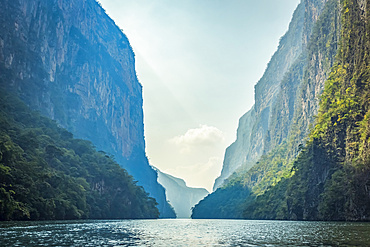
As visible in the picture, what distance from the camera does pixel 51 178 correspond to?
227 feet

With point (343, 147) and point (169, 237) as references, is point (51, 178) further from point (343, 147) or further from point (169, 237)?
point (343, 147)

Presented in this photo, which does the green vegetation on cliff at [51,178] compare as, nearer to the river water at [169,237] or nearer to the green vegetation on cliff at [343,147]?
the river water at [169,237]

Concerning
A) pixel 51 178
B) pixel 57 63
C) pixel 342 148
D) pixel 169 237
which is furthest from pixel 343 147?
pixel 57 63

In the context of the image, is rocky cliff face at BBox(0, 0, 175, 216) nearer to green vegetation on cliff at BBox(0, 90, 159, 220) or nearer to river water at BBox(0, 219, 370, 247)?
green vegetation on cliff at BBox(0, 90, 159, 220)

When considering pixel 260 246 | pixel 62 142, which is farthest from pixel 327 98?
pixel 260 246

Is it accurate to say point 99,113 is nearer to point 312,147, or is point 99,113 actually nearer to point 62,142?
point 62,142

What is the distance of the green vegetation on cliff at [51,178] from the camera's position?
52812 millimetres

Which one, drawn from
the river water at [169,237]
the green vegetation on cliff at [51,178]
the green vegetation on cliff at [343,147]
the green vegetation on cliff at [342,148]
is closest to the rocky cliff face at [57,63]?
the green vegetation on cliff at [51,178]

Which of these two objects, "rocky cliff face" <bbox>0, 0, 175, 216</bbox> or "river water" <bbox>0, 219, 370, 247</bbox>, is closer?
"river water" <bbox>0, 219, 370, 247</bbox>

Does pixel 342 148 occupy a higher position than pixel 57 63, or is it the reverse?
pixel 57 63

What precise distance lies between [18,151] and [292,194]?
235 ft

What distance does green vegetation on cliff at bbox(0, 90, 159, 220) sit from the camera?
173 feet

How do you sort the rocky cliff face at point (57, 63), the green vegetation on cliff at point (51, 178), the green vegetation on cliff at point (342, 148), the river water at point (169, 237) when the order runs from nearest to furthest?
the river water at point (169, 237) → the green vegetation on cliff at point (51, 178) → the green vegetation on cliff at point (342, 148) → the rocky cliff face at point (57, 63)

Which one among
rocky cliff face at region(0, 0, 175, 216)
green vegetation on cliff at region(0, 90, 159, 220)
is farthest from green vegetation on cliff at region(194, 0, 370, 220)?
rocky cliff face at region(0, 0, 175, 216)
